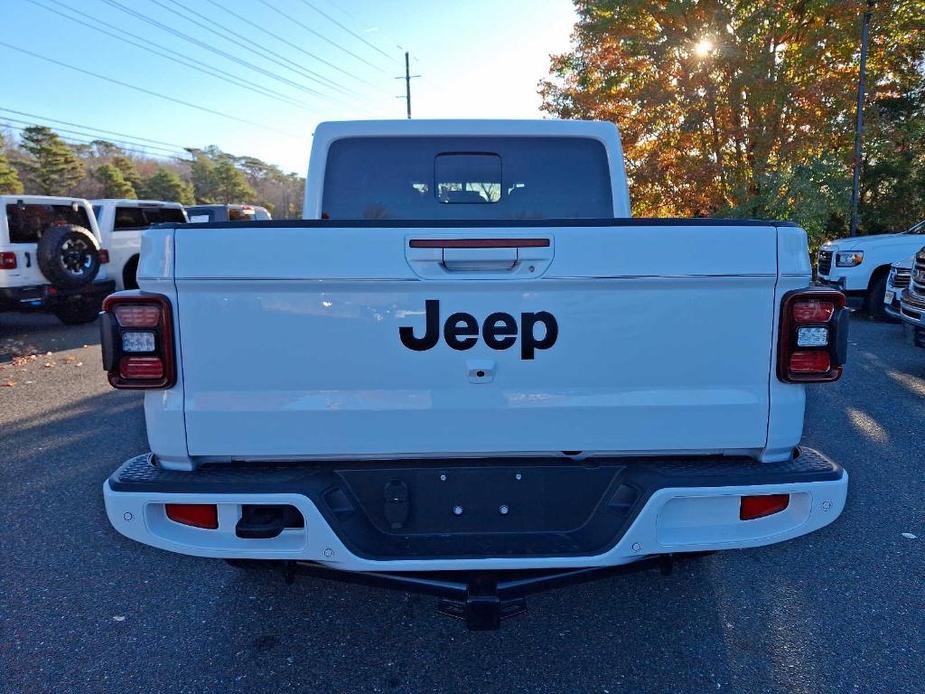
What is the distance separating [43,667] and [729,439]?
2.81 meters

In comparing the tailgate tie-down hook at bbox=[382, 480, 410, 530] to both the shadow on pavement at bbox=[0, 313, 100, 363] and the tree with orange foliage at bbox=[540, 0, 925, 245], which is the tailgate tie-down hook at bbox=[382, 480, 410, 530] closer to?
the shadow on pavement at bbox=[0, 313, 100, 363]

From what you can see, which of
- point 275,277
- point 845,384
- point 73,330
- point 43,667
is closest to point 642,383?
point 275,277

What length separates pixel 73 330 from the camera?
11.3 m

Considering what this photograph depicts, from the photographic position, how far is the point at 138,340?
2.10m

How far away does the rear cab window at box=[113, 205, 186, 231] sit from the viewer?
12.7m

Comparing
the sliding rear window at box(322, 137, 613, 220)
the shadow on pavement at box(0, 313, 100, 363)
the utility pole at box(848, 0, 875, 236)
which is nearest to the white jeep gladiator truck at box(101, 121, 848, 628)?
the sliding rear window at box(322, 137, 613, 220)

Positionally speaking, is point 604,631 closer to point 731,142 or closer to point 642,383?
point 642,383

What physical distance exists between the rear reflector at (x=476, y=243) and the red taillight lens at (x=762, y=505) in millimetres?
1124

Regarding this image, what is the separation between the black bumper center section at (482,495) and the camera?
7.10 ft

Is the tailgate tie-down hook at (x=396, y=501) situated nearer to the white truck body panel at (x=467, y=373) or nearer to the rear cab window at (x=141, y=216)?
the white truck body panel at (x=467, y=373)

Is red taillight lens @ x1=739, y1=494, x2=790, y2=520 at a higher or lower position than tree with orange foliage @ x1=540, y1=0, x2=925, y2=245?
lower

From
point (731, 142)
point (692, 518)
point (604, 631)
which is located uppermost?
point (731, 142)

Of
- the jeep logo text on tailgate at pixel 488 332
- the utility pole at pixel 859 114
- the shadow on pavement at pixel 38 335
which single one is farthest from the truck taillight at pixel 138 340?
the utility pole at pixel 859 114

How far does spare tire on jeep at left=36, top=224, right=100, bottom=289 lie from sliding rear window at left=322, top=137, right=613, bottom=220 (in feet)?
27.0
